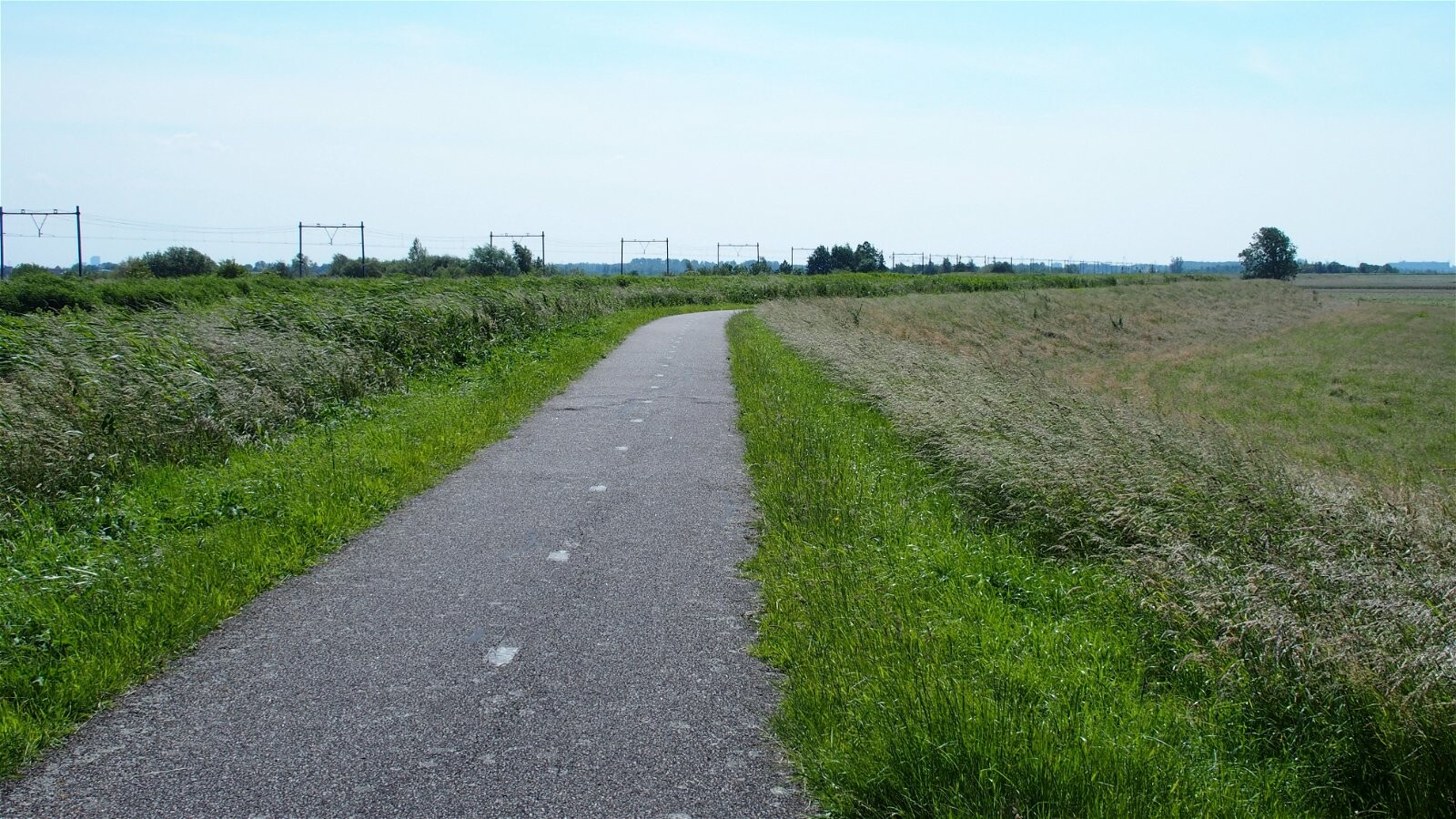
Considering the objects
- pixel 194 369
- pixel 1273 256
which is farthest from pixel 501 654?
pixel 1273 256

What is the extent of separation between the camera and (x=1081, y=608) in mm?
5348

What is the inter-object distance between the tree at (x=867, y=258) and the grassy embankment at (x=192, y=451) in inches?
2570

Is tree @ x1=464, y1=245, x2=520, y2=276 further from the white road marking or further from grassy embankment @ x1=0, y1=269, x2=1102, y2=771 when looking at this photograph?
the white road marking

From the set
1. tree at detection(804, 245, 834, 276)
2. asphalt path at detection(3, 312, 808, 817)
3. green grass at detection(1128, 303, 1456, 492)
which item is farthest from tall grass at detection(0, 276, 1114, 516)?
tree at detection(804, 245, 834, 276)

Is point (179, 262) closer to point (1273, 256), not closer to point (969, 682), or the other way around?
point (969, 682)

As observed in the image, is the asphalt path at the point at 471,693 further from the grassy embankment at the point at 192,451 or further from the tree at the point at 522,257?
the tree at the point at 522,257

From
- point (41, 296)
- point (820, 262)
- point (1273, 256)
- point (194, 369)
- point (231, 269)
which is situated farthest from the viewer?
point (1273, 256)

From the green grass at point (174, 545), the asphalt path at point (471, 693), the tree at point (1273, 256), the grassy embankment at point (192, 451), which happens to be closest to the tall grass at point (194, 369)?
the grassy embankment at point (192, 451)

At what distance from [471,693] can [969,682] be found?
83.3 inches

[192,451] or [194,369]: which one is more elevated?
[194,369]

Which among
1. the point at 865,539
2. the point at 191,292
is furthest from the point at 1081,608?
the point at 191,292

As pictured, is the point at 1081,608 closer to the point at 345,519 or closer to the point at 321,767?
the point at 321,767

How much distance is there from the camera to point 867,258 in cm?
8150

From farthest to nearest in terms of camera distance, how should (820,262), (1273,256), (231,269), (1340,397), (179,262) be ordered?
(1273,256) → (820,262) → (179,262) → (231,269) → (1340,397)
